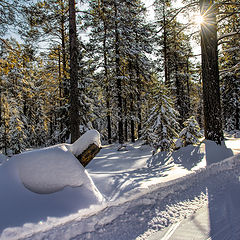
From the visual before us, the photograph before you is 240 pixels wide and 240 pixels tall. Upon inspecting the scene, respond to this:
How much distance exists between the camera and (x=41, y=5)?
19.7 ft

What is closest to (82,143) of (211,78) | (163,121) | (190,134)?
(163,121)

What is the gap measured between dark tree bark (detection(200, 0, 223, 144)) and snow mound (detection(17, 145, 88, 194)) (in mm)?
5098

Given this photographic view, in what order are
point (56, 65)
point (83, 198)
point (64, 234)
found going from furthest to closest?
point (56, 65) → point (83, 198) → point (64, 234)

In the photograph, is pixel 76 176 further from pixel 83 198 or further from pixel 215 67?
pixel 215 67

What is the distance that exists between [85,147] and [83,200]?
1137 mm

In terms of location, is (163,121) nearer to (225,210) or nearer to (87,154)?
(87,154)

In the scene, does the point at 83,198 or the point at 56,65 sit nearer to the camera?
the point at 83,198

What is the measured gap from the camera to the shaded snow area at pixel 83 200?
1.90 m

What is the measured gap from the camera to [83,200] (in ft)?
8.15

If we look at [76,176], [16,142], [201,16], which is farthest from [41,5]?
[16,142]

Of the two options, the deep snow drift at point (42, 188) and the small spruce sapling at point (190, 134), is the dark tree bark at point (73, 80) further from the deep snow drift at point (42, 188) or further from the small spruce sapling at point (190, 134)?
the small spruce sapling at point (190, 134)

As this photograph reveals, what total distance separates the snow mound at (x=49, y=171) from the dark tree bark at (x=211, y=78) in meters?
5.10

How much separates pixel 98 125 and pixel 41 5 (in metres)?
16.3

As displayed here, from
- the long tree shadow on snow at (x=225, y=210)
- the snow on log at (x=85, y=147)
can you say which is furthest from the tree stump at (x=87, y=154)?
the long tree shadow on snow at (x=225, y=210)
